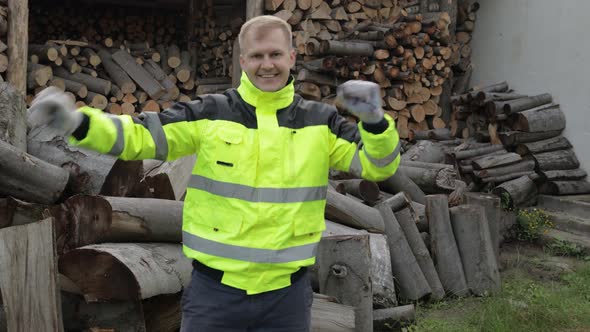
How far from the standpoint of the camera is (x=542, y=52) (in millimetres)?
7652

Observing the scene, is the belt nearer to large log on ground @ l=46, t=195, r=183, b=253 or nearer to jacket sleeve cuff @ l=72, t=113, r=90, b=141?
jacket sleeve cuff @ l=72, t=113, r=90, b=141

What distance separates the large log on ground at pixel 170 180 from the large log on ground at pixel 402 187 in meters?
2.20

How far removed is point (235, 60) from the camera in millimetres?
7895

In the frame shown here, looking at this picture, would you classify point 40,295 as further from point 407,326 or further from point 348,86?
point 407,326

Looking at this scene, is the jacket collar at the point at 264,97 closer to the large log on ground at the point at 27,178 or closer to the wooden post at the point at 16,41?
the large log on ground at the point at 27,178

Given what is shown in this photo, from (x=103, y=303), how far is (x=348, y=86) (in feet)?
6.08

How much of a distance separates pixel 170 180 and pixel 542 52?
5.53 metres

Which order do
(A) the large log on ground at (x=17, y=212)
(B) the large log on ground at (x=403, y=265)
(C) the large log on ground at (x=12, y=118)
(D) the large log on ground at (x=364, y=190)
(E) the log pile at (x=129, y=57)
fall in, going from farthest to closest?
(E) the log pile at (x=129, y=57) → (D) the large log on ground at (x=364, y=190) → (B) the large log on ground at (x=403, y=265) → (C) the large log on ground at (x=12, y=118) → (A) the large log on ground at (x=17, y=212)

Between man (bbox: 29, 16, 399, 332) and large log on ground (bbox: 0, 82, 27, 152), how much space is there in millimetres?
2414

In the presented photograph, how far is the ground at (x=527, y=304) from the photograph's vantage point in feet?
13.3

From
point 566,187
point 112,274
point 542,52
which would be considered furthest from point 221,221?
point 542,52

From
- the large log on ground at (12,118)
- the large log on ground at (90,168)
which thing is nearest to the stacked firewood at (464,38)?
the large log on ground at (90,168)

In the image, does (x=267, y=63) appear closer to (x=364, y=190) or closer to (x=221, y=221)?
(x=221, y=221)

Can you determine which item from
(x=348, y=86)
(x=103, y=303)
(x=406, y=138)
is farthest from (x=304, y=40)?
(x=348, y=86)
